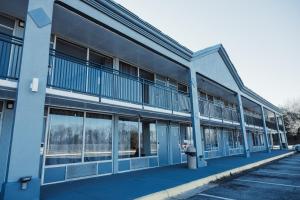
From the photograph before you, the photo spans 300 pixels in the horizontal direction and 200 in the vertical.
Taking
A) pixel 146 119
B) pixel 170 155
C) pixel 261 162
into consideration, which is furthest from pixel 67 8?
pixel 261 162

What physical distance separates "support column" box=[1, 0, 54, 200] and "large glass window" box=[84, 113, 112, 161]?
4056 millimetres

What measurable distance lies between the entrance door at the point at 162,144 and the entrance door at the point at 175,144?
54cm

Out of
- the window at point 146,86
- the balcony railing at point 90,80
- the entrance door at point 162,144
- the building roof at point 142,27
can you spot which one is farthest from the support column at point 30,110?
the entrance door at point 162,144

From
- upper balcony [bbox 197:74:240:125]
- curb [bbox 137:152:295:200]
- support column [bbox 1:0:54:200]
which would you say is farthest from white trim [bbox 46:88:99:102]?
upper balcony [bbox 197:74:240:125]

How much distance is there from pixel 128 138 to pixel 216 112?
29.1 ft

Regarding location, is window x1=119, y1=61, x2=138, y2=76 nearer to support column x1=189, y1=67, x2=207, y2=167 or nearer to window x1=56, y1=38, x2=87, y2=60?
window x1=56, y1=38, x2=87, y2=60

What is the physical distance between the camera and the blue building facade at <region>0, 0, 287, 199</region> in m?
5.36

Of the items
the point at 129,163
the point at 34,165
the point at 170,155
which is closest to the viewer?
the point at 34,165

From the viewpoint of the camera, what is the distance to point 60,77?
24.1 feet

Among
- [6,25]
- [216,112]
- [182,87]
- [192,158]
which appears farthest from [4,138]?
[216,112]

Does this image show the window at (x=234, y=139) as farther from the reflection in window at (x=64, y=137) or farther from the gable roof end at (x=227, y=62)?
the reflection in window at (x=64, y=137)

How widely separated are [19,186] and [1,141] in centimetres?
273

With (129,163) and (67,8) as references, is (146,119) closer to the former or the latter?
(129,163)

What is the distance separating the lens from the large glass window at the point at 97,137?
9359 mm
